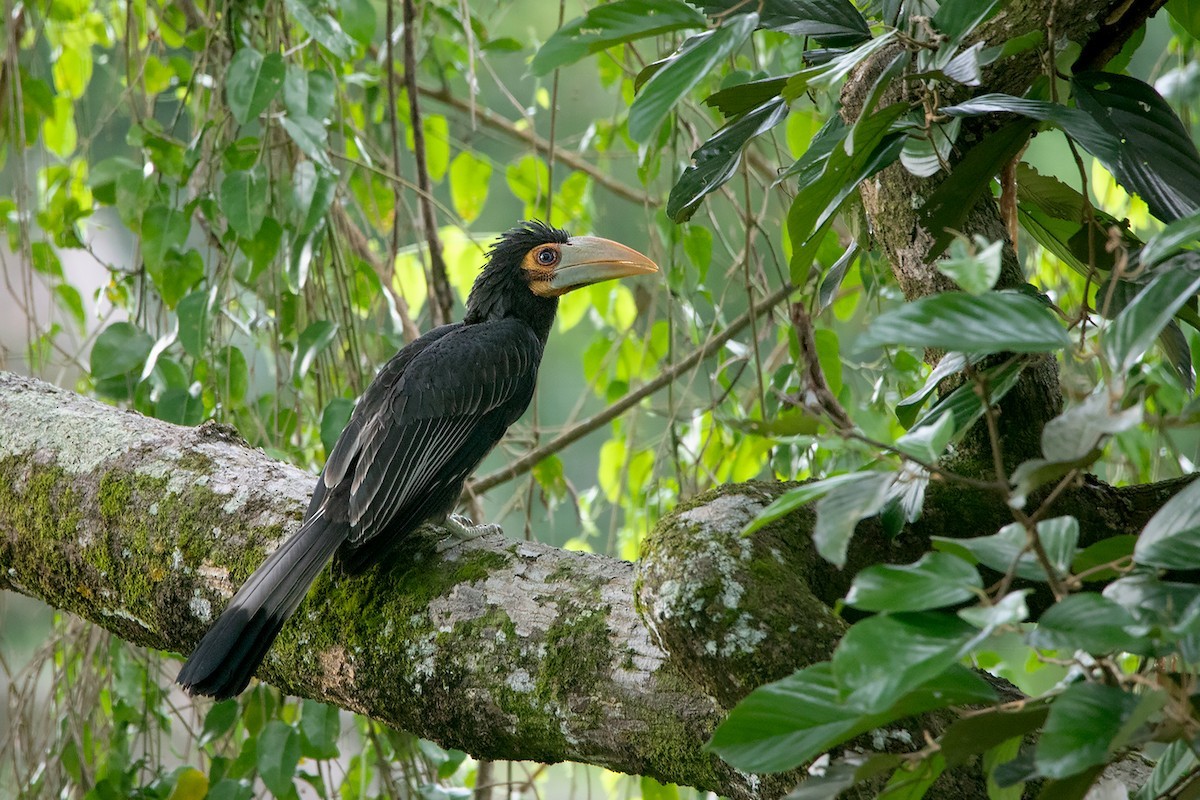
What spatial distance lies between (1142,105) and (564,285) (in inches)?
68.8

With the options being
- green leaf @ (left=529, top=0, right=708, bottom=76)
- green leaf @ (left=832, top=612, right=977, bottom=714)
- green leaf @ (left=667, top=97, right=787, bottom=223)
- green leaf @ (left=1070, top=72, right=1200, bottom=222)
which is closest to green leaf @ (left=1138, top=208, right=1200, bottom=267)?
green leaf @ (left=832, top=612, right=977, bottom=714)

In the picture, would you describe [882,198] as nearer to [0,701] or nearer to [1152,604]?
[1152,604]

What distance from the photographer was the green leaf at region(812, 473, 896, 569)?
752mm

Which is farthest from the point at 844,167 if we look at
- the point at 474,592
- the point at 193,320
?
the point at 193,320

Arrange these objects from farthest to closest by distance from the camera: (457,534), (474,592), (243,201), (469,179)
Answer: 1. (469,179)
2. (243,201)
3. (457,534)
4. (474,592)

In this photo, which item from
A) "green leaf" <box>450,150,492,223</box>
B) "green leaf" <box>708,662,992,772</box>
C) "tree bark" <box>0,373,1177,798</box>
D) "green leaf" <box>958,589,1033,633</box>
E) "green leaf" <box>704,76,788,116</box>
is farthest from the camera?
"green leaf" <box>450,150,492,223</box>

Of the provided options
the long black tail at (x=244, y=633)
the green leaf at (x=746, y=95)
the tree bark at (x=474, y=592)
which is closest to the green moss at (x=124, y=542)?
the tree bark at (x=474, y=592)

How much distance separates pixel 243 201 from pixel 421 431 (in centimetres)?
60

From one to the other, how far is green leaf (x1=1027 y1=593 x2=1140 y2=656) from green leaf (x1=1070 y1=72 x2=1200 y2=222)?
723 millimetres

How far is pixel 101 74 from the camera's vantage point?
5.17 m

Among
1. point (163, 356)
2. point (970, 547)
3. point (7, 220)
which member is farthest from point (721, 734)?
point (7, 220)

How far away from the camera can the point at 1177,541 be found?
757 mm

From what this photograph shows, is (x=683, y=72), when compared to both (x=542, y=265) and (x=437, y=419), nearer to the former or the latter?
(x=437, y=419)

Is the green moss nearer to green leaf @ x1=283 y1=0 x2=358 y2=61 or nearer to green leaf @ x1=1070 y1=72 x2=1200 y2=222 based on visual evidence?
green leaf @ x1=283 y1=0 x2=358 y2=61
